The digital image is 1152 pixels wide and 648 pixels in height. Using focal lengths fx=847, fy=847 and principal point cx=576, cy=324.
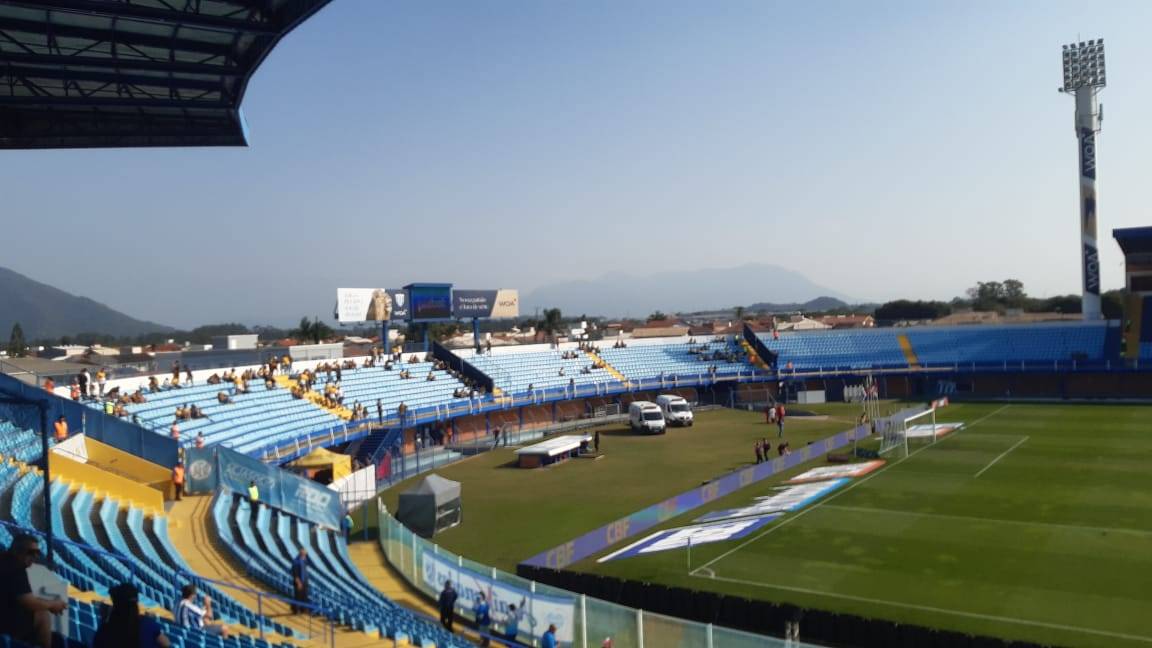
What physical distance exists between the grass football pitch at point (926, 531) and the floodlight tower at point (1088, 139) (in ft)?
91.5

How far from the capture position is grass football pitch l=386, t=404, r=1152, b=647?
18.3 meters

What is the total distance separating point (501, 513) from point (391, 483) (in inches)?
345

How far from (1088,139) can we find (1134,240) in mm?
10104

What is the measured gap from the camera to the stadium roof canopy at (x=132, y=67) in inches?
595

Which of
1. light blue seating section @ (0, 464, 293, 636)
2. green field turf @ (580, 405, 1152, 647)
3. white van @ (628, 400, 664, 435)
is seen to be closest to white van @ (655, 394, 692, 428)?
white van @ (628, 400, 664, 435)

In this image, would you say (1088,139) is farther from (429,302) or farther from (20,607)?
(20,607)

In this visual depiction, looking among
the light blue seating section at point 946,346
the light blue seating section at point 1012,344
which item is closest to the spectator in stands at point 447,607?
the light blue seating section at point 946,346

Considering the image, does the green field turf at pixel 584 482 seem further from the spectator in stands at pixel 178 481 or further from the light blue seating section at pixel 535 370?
the light blue seating section at pixel 535 370

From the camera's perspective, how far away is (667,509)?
2702 cm

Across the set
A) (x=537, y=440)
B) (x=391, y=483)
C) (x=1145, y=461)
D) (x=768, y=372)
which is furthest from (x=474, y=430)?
(x=1145, y=461)

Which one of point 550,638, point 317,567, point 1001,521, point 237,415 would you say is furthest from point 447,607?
point 237,415

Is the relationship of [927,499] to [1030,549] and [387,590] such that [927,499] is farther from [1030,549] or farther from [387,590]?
[387,590]

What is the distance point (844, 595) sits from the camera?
63.0 feet

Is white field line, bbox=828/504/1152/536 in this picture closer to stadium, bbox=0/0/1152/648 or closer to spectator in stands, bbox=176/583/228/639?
stadium, bbox=0/0/1152/648
